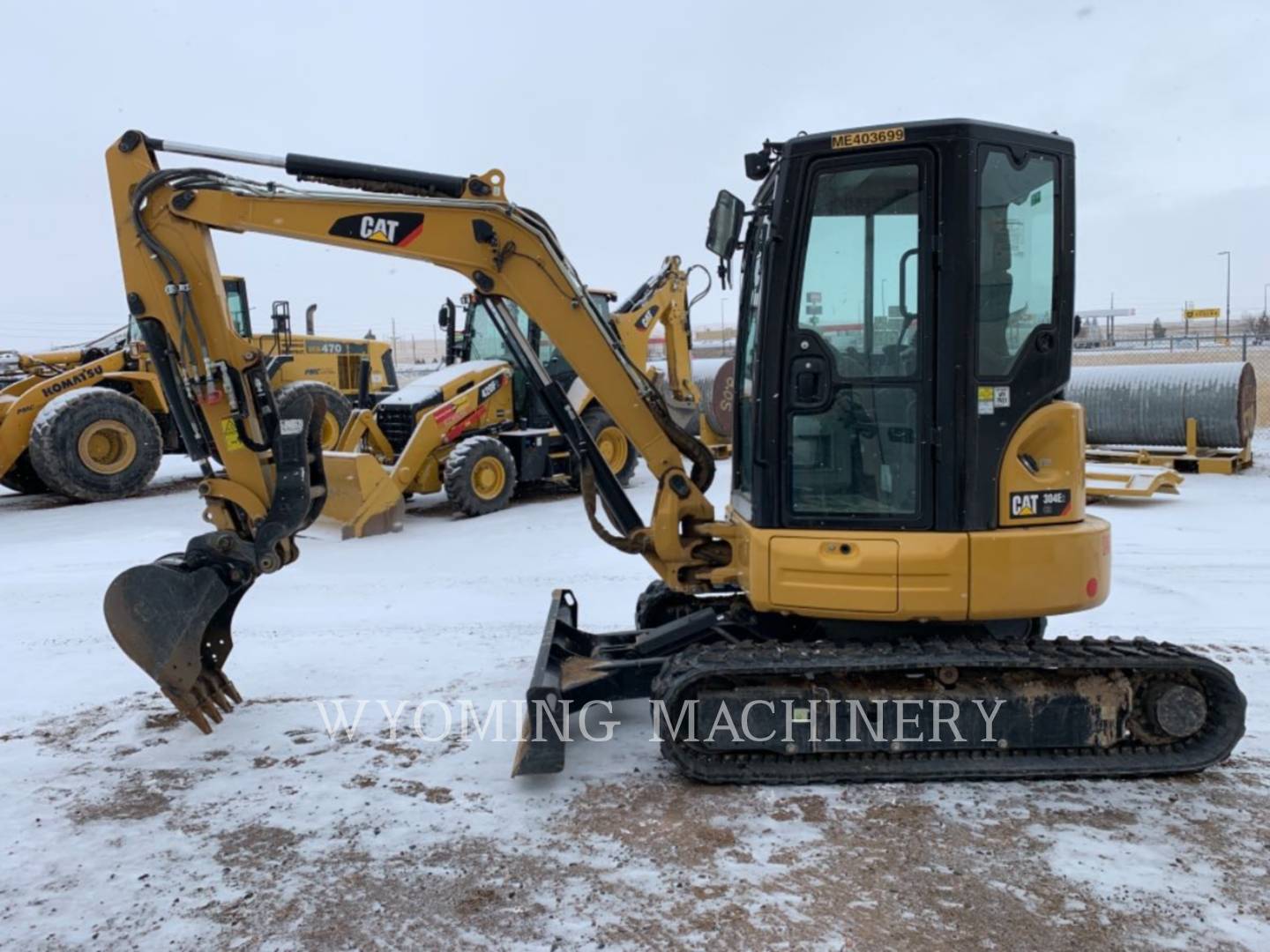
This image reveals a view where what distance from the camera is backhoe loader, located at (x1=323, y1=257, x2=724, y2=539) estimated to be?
31.2 ft

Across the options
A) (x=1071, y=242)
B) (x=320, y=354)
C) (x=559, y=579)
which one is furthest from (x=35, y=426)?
(x=1071, y=242)

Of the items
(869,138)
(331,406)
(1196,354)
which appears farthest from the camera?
(1196,354)

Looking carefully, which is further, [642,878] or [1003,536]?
[1003,536]

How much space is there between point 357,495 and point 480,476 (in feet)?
5.03

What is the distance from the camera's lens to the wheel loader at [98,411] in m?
11.8

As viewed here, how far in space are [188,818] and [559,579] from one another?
4.03m

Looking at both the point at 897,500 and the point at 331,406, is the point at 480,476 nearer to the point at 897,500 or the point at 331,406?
the point at 331,406

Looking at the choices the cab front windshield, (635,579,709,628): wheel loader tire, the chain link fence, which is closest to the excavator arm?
(635,579,709,628): wheel loader tire

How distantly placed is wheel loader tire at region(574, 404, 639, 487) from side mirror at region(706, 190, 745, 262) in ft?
26.1

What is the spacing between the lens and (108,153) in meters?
4.35

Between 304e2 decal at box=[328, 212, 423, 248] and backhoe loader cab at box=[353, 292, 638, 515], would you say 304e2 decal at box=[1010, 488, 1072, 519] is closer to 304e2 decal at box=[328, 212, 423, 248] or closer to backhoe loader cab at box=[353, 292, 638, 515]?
304e2 decal at box=[328, 212, 423, 248]

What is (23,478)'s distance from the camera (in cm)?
1270

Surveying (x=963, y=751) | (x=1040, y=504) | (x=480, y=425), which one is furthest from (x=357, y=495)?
(x=1040, y=504)

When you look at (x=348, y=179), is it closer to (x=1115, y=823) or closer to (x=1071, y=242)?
(x=1071, y=242)
